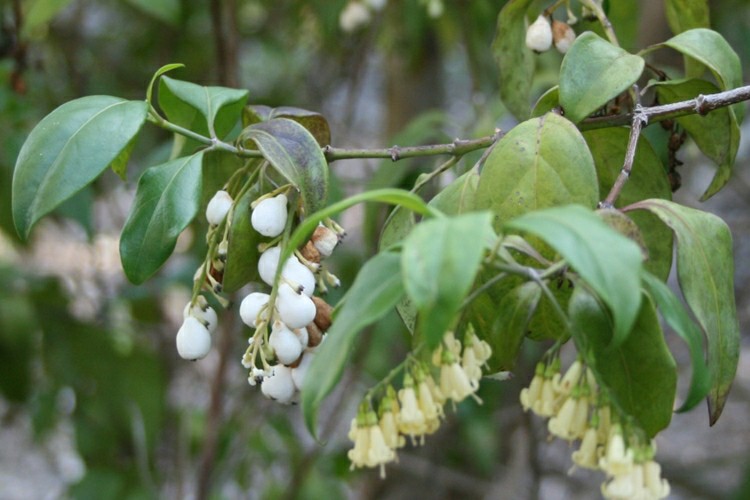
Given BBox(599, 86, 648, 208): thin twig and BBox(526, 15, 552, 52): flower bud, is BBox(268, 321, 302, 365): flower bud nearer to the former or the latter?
BBox(599, 86, 648, 208): thin twig

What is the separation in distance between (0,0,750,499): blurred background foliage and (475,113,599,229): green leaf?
0.74 m

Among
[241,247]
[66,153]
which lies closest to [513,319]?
[241,247]

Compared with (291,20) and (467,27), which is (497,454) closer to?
(467,27)

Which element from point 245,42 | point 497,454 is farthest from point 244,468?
point 245,42

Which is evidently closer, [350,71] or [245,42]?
[350,71]

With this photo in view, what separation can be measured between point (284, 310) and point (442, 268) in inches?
7.0

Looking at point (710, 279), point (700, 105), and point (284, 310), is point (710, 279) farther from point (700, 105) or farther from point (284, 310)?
point (284, 310)

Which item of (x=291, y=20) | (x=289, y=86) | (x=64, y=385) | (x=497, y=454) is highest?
(x=291, y=20)

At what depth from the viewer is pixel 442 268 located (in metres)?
0.40

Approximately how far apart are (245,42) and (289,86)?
0.52 ft

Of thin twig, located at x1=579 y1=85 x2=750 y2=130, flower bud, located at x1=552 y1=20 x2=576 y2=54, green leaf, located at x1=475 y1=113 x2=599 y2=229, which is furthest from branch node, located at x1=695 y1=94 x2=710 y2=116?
flower bud, located at x1=552 y1=20 x2=576 y2=54

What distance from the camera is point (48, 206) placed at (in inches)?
22.4

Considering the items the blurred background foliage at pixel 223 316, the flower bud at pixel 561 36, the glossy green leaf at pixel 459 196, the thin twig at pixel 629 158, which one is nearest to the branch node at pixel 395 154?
the glossy green leaf at pixel 459 196

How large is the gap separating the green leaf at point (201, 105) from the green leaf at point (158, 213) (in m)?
0.05
